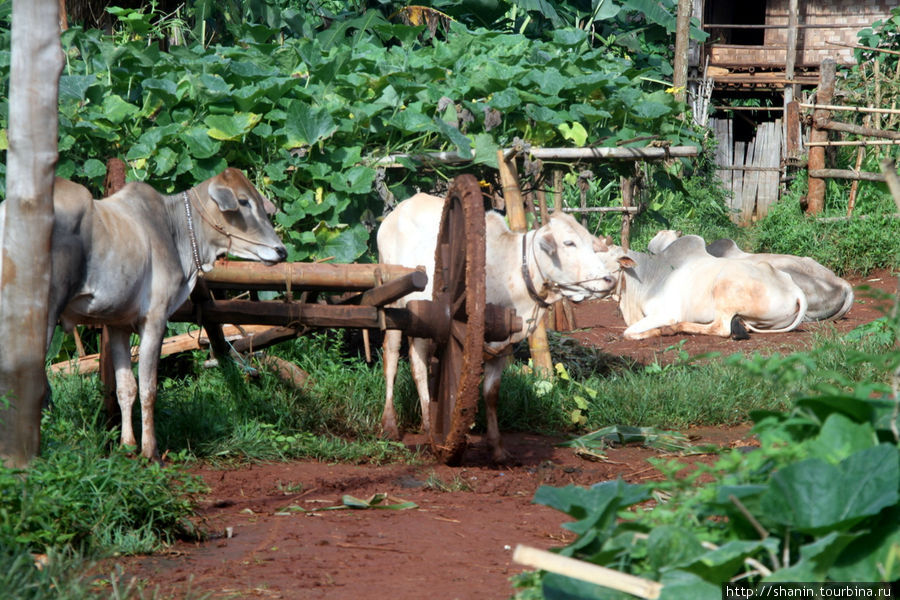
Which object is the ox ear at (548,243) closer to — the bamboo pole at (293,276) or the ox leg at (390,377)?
the bamboo pole at (293,276)

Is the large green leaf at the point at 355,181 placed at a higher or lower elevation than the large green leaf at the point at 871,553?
higher

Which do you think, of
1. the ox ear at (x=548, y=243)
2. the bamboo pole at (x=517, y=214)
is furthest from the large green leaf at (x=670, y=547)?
the bamboo pole at (x=517, y=214)

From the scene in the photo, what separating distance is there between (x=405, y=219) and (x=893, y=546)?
4438 mm

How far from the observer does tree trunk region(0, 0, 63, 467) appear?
3.54 meters

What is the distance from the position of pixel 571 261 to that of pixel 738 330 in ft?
15.1

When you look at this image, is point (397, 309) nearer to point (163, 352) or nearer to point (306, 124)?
point (163, 352)

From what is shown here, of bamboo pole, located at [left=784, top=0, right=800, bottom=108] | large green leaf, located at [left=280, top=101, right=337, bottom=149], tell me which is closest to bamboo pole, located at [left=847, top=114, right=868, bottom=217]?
bamboo pole, located at [left=784, top=0, right=800, bottom=108]

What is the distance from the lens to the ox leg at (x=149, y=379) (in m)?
4.80

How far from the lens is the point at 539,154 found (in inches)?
297

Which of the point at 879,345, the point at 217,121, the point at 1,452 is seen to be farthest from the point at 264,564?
the point at 879,345

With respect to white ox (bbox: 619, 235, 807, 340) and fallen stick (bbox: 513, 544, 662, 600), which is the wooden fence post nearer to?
white ox (bbox: 619, 235, 807, 340)

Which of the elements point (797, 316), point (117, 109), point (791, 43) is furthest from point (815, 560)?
→ point (791, 43)

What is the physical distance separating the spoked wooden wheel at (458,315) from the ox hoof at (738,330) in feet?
15.8

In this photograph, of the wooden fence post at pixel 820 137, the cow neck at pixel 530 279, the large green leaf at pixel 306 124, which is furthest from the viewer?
the wooden fence post at pixel 820 137
